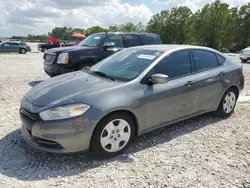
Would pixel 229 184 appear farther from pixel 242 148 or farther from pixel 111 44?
pixel 111 44

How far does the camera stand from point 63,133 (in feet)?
10.1

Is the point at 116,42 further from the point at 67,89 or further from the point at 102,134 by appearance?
the point at 102,134

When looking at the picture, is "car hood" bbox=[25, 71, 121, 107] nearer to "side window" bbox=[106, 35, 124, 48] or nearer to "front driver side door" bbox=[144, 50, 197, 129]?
"front driver side door" bbox=[144, 50, 197, 129]

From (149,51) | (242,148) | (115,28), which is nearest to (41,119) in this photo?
(149,51)

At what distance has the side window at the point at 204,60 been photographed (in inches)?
176

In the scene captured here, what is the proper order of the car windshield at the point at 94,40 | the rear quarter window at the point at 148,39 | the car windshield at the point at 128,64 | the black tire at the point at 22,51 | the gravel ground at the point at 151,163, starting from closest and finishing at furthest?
the gravel ground at the point at 151,163, the car windshield at the point at 128,64, the car windshield at the point at 94,40, the rear quarter window at the point at 148,39, the black tire at the point at 22,51

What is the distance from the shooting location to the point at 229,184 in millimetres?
2914

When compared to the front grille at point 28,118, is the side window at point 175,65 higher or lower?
higher

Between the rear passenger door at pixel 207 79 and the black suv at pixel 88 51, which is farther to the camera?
the black suv at pixel 88 51

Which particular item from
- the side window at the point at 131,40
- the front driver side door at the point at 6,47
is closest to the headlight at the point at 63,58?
the side window at the point at 131,40

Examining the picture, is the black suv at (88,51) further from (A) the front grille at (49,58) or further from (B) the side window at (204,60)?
(B) the side window at (204,60)

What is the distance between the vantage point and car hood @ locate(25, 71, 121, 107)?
3261mm

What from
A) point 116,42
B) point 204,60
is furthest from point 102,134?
point 116,42

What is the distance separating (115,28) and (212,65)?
59700 millimetres
